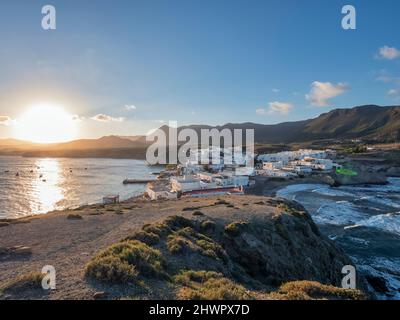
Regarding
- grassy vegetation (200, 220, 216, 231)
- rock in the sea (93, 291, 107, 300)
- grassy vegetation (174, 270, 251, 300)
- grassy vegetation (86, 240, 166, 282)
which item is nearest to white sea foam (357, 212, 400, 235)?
grassy vegetation (200, 220, 216, 231)

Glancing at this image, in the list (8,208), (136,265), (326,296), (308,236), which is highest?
(136,265)

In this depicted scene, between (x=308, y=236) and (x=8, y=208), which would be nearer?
(x=308, y=236)

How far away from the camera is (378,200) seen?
45.8 meters

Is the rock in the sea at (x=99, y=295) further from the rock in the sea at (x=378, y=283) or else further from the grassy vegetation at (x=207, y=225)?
the rock in the sea at (x=378, y=283)

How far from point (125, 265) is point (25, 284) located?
7.60 feet

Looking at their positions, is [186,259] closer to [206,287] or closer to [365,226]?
[206,287]

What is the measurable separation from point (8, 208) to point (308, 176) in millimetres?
60440

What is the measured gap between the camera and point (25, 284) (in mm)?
7031

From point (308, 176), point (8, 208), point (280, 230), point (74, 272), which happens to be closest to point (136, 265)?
point (74, 272)

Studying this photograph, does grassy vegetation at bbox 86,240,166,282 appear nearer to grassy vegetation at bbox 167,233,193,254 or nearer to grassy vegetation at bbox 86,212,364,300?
grassy vegetation at bbox 86,212,364,300

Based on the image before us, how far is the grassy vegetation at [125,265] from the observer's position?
7.21m

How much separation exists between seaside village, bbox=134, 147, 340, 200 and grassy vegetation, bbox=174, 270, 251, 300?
109 ft
